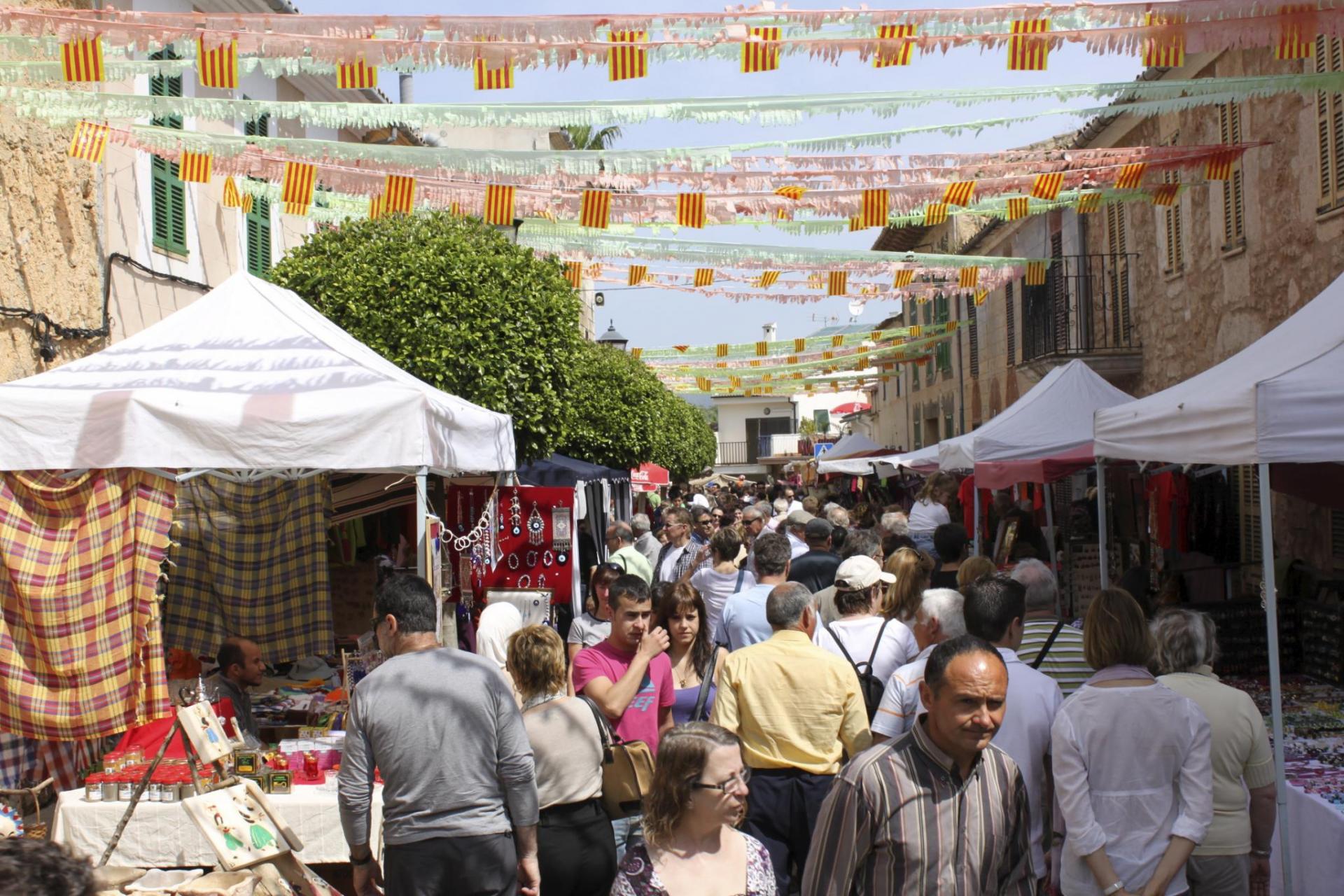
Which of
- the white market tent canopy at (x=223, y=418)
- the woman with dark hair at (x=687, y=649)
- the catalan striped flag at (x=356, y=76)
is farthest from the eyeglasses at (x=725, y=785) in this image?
the catalan striped flag at (x=356, y=76)

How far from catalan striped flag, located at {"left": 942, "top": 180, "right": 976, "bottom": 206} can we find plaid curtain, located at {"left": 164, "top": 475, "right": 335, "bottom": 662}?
5.37 m

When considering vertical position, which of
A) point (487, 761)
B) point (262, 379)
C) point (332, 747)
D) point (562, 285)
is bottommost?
point (332, 747)

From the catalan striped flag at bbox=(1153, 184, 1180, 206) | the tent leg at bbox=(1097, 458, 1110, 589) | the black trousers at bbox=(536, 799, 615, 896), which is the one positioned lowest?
the black trousers at bbox=(536, 799, 615, 896)

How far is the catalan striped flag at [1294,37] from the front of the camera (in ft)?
23.1

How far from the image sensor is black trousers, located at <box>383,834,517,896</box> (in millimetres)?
4328

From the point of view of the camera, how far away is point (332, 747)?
6.41 meters

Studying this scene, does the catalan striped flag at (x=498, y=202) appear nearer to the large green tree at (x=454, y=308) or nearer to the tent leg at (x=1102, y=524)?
the large green tree at (x=454, y=308)

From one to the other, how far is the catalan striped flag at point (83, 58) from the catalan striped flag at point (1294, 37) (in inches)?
259

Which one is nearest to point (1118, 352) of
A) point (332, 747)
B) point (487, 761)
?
point (332, 747)

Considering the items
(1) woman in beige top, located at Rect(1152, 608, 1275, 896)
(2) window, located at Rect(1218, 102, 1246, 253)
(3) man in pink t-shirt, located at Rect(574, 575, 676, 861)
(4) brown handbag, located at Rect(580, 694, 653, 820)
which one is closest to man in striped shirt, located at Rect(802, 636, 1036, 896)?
(1) woman in beige top, located at Rect(1152, 608, 1275, 896)

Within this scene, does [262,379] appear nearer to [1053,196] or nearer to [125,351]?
[125,351]

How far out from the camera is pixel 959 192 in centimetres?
1009

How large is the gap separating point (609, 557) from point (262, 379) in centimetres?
464

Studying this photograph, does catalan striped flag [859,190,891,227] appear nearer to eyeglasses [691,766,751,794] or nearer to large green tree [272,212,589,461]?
large green tree [272,212,589,461]
